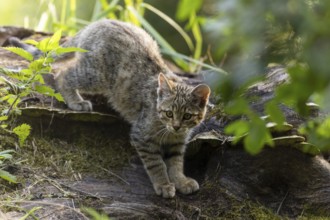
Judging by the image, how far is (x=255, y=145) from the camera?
1256 millimetres

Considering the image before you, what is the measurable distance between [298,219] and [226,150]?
627 mm

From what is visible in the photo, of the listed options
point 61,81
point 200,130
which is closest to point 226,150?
point 200,130

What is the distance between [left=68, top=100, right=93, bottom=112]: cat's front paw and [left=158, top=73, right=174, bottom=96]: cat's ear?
1.93 ft

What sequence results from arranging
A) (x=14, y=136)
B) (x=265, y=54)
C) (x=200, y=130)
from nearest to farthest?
1. (x=265, y=54)
2. (x=14, y=136)
3. (x=200, y=130)

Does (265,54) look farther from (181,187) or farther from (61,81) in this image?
(61,81)

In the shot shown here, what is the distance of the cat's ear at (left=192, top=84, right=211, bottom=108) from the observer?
366 centimetres

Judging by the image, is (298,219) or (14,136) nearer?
(298,219)

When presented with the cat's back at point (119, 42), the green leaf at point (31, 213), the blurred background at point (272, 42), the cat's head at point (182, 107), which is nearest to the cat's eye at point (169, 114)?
the cat's head at point (182, 107)

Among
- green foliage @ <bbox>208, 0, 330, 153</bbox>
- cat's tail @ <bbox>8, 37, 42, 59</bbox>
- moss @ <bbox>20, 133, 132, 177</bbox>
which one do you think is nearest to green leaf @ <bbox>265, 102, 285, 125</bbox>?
green foliage @ <bbox>208, 0, 330, 153</bbox>

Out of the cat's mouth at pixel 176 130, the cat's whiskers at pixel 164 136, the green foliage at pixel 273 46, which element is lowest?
the cat's whiskers at pixel 164 136

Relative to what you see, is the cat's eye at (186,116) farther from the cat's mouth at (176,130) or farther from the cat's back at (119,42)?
the cat's back at (119,42)

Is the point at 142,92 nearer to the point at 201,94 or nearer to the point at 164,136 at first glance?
the point at 164,136

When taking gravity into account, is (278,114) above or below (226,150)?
above

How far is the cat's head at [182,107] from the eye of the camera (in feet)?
12.0
